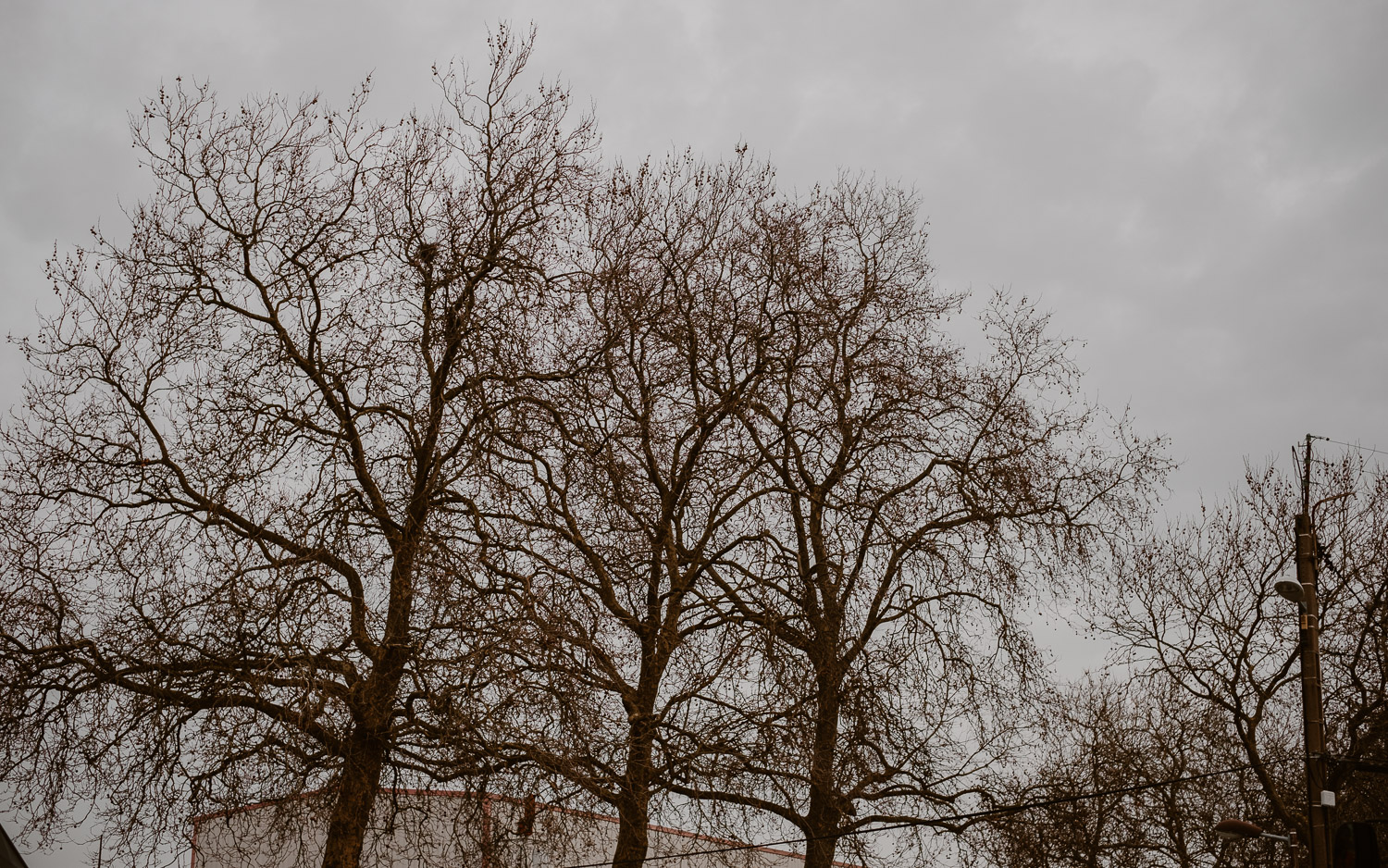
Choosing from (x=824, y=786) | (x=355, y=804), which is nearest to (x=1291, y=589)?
(x=824, y=786)

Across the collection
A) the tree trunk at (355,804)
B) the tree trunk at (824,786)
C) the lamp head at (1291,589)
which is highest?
the lamp head at (1291,589)

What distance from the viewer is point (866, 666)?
15.4m

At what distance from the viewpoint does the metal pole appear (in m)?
12.2

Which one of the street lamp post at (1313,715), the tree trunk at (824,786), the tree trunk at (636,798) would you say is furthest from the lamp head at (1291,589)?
the tree trunk at (636,798)

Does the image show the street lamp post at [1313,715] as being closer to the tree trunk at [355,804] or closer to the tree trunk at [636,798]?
the tree trunk at [636,798]

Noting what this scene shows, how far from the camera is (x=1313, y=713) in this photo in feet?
41.2

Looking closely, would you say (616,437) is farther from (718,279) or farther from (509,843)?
(509,843)

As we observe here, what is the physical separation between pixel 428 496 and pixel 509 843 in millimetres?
3898

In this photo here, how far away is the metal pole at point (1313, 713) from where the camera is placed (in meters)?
12.2

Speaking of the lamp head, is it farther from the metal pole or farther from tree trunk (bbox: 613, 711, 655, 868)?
tree trunk (bbox: 613, 711, 655, 868)

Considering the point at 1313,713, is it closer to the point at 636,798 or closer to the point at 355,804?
the point at 636,798

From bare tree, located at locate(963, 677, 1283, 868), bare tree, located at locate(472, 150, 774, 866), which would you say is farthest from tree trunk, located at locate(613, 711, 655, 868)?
bare tree, located at locate(963, 677, 1283, 868)

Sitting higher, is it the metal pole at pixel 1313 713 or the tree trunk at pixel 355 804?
the metal pole at pixel 1313 713

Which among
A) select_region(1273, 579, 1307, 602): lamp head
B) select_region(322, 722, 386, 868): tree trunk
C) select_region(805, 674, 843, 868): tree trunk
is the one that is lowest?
select_region(322, 722, 386, 868): tree trunk
